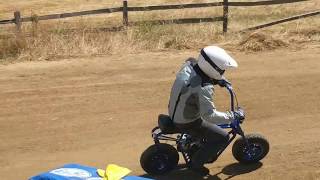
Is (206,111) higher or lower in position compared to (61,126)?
higher

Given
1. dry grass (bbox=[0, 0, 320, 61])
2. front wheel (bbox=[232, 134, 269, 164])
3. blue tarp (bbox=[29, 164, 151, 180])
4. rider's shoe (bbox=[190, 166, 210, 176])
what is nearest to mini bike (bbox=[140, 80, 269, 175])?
front wheel (bbox=[232, 134, 269, 164])

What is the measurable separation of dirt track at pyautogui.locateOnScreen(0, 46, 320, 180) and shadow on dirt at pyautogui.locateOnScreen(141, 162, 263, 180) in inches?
0.5

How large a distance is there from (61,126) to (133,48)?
Answer: 522 cm

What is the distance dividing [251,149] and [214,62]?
1472mm

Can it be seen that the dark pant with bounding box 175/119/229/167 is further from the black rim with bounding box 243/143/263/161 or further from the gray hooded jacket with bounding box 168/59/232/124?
the black rim with bounding box 243/143/263/161

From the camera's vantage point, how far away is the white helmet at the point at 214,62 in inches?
257

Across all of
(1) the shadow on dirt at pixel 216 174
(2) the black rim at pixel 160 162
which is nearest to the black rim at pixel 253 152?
(1) the shadow on dirt at pixel 216 174

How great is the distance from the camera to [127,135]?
8.87m

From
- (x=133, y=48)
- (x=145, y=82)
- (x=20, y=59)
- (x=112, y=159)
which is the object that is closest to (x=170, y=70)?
(x=145, y=82)

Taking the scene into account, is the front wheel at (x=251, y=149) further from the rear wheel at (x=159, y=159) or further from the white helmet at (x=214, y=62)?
the white helmet at (x=214, y=62)

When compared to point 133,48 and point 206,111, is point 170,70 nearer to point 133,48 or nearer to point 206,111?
point 133,48

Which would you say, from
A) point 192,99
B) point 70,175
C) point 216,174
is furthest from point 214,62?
point 70,175

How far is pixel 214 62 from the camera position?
6531mm

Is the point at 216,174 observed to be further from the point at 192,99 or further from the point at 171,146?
the point at 192,99
